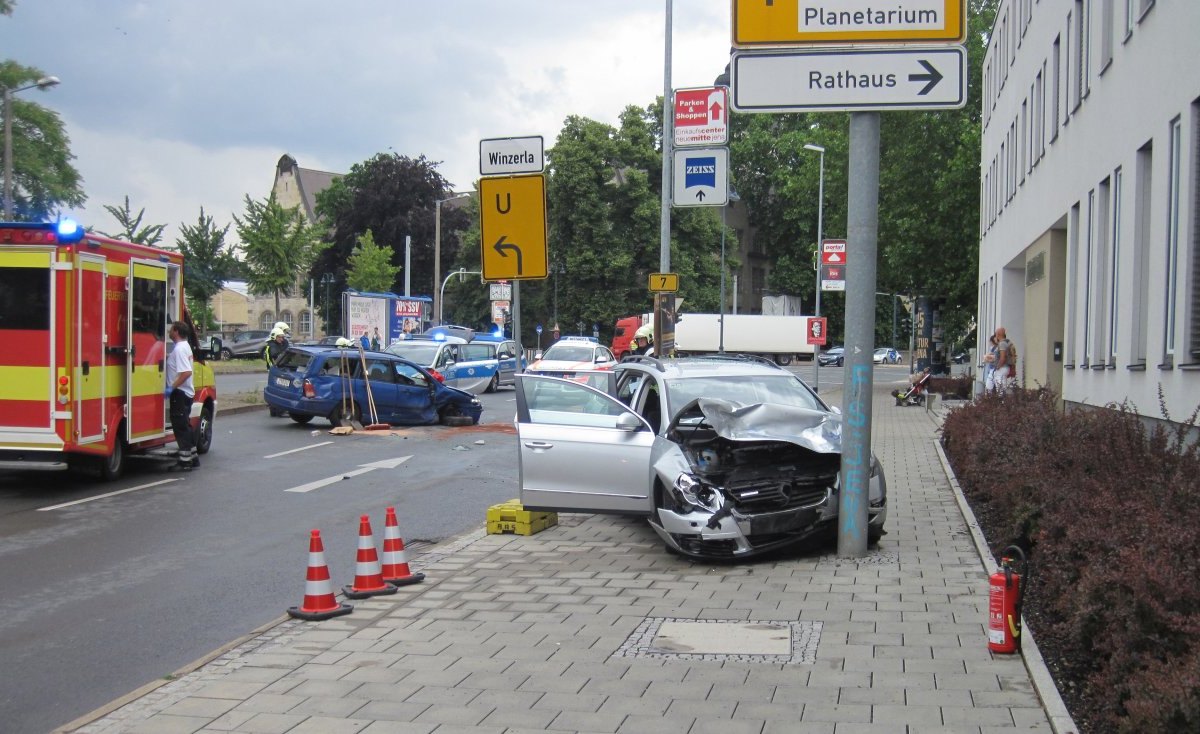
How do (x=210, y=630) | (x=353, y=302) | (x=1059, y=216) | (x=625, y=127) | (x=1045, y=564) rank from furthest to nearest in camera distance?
(x=625, y=127) < (x=353, y=302) < (x=1059, y=216) < (x=210, y=630) < (x=1045, y=564)

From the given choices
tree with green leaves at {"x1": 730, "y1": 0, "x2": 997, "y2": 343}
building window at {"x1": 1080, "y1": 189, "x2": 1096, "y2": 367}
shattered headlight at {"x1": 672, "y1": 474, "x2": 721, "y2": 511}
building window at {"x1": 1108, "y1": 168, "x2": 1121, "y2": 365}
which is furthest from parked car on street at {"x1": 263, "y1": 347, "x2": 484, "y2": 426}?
tree with green leaves at {"x1": 730, "y1": 0, "x2": 997, "y2": 343}

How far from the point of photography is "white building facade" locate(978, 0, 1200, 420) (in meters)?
11.4

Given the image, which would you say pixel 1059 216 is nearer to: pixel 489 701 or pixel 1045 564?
pixel 1045 564

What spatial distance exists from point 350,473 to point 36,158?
4820 cm

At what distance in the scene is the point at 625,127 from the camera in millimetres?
68500

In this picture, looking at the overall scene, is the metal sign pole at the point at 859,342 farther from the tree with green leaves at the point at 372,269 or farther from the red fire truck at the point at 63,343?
the tree with green leaves at the point at 372,269

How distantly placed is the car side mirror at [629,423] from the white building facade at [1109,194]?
16.9 feet

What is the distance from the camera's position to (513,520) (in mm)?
10875

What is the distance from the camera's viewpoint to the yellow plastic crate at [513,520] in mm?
10820

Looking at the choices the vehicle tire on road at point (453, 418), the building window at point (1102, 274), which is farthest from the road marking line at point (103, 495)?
the building window at point (1102, 274)

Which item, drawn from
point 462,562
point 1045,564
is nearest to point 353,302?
point 462,562

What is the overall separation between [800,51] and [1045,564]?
435cm

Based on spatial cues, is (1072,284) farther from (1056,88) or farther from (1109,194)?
(1056,88)

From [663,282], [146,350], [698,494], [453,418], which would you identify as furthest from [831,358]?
[698,494]
